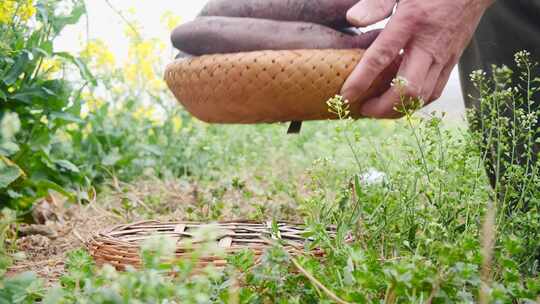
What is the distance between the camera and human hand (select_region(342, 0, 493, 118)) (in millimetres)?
1859

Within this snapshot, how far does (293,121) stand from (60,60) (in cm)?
101

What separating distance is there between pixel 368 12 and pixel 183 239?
74cm

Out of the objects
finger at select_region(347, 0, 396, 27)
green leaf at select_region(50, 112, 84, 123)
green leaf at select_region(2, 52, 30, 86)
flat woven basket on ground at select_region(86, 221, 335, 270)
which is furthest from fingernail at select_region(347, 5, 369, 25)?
green leaf at select_region(50, 112, 84, 123)

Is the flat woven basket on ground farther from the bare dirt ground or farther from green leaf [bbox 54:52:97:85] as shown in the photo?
green leaf [bbox 54:52:97:85]

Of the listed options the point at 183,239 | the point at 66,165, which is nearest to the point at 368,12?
the point at 183,239

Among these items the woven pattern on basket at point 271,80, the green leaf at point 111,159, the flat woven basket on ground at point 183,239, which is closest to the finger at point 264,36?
the woven pattern on basket at point 271,80

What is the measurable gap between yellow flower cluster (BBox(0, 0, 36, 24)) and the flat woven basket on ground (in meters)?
0.64

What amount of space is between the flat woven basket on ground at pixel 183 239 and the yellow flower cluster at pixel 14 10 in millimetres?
640

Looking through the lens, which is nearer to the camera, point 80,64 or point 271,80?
point 271,80

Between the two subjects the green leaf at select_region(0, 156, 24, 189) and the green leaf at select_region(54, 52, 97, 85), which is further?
the green leaf at select_region(54, 52, 97, 85)

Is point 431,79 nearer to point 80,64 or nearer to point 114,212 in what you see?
point 80,64

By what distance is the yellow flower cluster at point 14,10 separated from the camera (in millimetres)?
2012

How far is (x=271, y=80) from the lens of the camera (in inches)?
75.2

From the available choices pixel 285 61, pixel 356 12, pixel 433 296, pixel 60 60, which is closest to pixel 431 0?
pixel 356 12
